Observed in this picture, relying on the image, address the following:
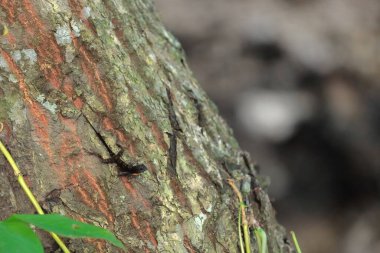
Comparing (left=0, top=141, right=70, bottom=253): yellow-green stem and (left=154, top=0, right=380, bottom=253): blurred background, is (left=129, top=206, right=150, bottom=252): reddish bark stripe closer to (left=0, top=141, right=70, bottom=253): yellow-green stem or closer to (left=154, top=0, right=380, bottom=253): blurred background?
(left=0, top=141, right=70, bottom=253): yellow-green stem

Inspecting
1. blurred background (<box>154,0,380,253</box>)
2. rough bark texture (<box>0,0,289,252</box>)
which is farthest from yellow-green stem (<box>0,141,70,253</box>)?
blurred background (<box>154,0,380,253</box>)

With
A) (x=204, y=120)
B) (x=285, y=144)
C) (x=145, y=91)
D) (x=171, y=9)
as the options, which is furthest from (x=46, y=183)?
(x=171, y=9)

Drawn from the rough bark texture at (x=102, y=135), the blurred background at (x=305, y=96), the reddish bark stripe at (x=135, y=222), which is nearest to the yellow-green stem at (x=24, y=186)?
the rough bark texture at (x=102, y=135)

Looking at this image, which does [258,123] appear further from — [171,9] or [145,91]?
[145,91]

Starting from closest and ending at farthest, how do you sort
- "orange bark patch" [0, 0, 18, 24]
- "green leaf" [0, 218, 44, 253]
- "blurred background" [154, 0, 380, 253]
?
"green leaf" [0, 218, 44, 253]
"orange bark patch" [0, 0, 18, 24]
"blurred background" [154, 0, 380, 253]

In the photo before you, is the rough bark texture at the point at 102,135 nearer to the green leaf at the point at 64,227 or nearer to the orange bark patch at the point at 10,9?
the orange bark patch at the point at 10,9
